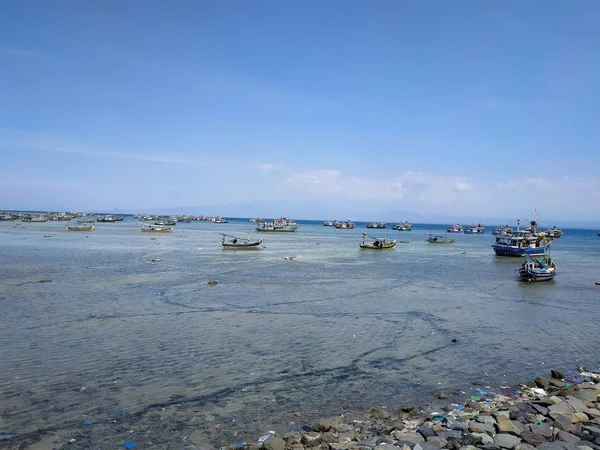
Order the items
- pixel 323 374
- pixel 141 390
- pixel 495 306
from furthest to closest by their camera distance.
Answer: pixel 495 306
pixel 323 374
pixel 141 390

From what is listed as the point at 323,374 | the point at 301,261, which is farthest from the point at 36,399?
the point at 301,261

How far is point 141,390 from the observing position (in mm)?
11016

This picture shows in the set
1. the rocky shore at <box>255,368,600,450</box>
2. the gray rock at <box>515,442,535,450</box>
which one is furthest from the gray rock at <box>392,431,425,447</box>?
the gray rock at <box>515,442,535,450</box>

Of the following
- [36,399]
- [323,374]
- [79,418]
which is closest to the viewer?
[79,418]

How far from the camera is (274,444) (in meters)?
8.10

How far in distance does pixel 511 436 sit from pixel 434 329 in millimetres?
10027

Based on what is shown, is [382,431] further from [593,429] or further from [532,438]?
[593,429]

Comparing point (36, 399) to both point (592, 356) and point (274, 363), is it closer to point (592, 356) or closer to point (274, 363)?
point (274, 363)

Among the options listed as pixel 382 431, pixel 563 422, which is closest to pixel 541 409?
pixel 563 422

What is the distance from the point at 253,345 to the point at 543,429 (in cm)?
903

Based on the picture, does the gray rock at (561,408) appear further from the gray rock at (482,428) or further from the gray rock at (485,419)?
the gray rock at (482,428)

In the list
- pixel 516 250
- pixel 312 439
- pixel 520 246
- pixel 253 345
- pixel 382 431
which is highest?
pixel 520 246

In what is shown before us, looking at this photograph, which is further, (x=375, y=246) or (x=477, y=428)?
(x=375, y=246)

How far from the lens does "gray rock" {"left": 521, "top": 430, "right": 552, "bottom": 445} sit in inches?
321
